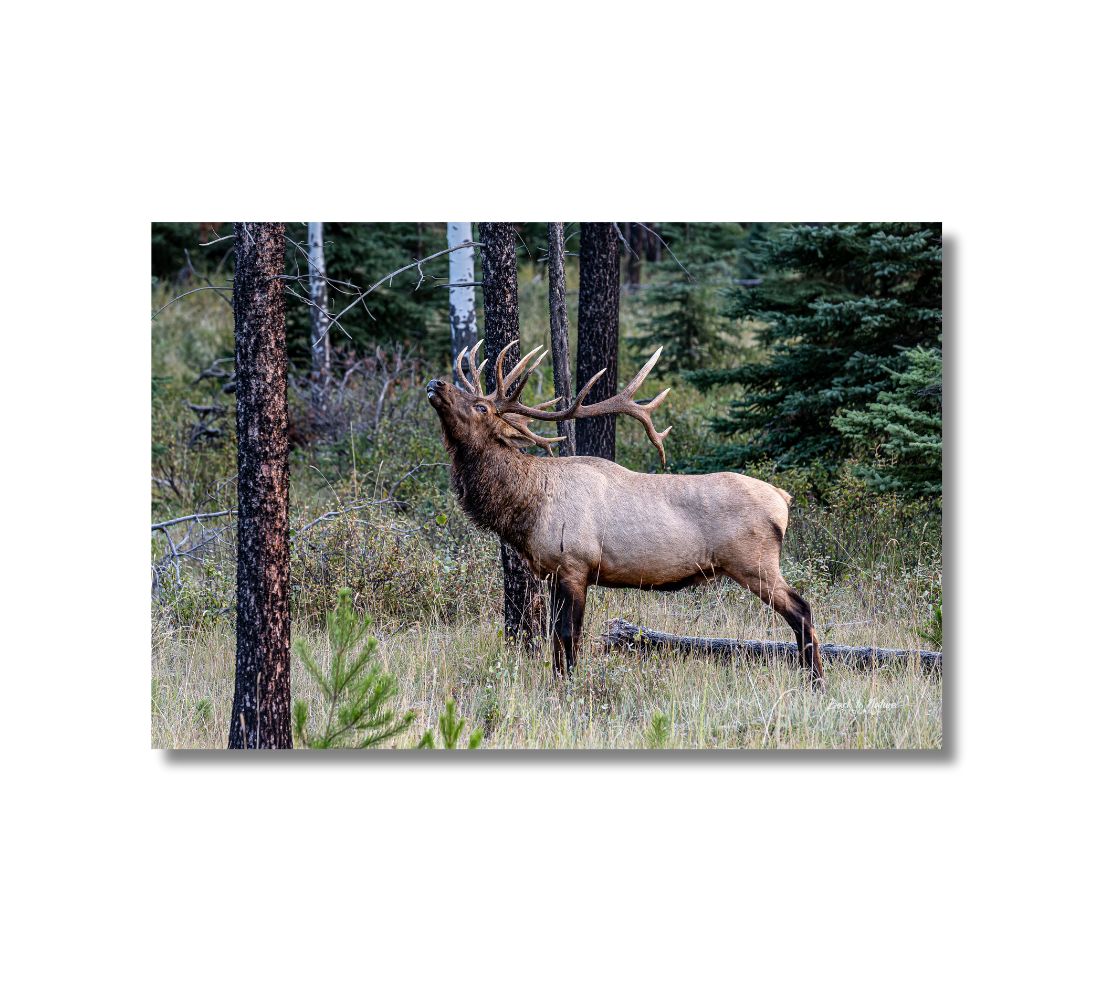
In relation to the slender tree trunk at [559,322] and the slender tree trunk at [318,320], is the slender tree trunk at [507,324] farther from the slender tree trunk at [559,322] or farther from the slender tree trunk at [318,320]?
the slender tree trunk at [318,320]

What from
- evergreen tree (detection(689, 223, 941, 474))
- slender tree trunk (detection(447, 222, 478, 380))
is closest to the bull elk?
evergreen tree (detection(689, 223, 941, 474))

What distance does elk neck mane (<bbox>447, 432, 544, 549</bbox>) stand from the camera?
6738 mm

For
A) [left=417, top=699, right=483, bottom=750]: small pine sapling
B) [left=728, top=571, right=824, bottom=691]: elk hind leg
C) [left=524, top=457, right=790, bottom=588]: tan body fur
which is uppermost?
[left=524, top=457, right=790, bottom=588]: tan body fur

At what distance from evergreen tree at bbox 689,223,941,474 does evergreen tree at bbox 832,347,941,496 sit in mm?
362

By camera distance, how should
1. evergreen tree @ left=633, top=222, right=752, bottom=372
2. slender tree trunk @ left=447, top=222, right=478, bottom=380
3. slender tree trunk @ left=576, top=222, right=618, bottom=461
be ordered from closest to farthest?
slender tree trunk @ left=576, top=222, right=618, bottom=461 → slender tree trunk @ left=447, top=222, right=478, bottom=380 → evergreen tree @ left=633, top=222, right=752, bottom=372

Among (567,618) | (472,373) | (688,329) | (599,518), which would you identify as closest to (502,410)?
(472,373)

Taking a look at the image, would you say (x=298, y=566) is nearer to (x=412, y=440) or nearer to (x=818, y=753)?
(x=412, y=440)

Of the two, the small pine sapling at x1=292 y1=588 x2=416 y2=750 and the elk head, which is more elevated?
the elk head

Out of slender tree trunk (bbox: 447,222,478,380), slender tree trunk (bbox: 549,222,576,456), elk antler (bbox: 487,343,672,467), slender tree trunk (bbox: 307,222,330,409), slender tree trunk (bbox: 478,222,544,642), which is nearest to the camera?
elk antler (bbox: 487,343,672,467)

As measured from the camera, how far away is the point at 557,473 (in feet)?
22.4

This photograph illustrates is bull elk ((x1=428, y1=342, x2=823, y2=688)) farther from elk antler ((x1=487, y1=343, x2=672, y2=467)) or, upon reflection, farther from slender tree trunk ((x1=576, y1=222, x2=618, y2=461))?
slender tree trunk ((x1=576, y1=222, x2=618, y2=461))

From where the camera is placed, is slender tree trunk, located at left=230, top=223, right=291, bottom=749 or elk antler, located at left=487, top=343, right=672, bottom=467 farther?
elk antler, located at left=487, top=343, right=672, bottom=467

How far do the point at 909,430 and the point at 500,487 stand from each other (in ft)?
8.41
